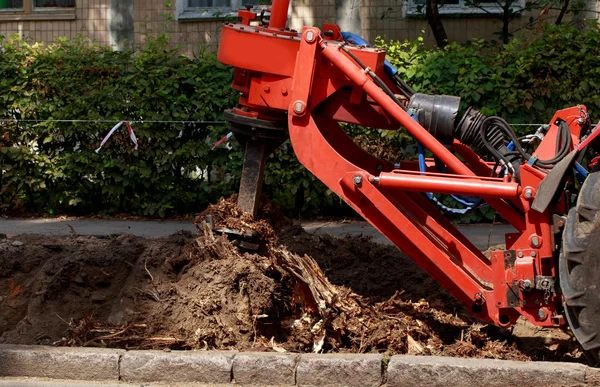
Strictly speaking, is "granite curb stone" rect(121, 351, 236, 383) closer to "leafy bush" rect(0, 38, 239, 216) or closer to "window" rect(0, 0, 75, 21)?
"leafy bush" rect(0, 38, 239, 216)

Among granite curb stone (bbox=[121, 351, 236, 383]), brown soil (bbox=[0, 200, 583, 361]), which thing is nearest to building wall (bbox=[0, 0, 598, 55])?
brown soil (bbox=[0, 200, 583, 361])

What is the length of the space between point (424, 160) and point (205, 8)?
11464 mm

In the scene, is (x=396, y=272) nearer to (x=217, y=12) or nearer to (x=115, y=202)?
(x=115, y=202)

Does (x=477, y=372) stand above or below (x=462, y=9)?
below

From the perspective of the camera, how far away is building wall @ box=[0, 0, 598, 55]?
14.9 meters

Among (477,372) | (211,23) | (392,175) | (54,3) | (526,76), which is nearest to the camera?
(477,372)

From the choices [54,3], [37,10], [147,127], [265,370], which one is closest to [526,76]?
[147,127]

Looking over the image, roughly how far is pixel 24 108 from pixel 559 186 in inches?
320

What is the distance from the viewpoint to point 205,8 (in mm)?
16234

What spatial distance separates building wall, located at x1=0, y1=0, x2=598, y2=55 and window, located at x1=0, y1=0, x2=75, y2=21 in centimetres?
8

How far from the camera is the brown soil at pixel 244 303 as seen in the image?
218 inches

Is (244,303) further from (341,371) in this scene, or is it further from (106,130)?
(106,130)

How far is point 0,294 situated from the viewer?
646 cm

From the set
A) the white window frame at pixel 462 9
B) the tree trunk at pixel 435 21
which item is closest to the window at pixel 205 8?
the white window frame at pixel 462 9
